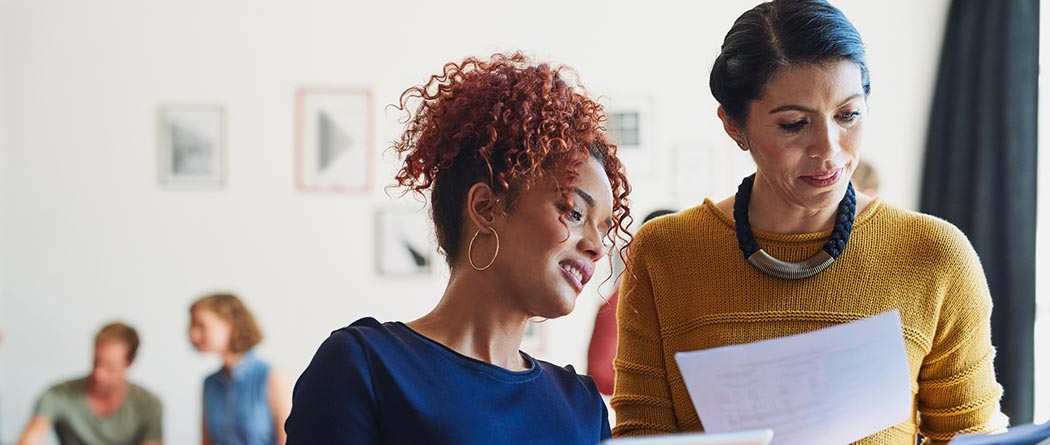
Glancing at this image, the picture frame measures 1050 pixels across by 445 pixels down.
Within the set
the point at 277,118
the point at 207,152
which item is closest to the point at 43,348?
the point at 207,152

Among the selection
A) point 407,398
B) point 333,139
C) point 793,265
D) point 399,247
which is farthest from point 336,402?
point 333,139

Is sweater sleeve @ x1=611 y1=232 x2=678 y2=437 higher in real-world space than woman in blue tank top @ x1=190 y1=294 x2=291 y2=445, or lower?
higher

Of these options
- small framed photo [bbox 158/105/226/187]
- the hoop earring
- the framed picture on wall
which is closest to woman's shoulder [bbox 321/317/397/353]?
the hoop earring

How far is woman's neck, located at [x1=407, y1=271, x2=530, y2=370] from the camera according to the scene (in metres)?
1.42

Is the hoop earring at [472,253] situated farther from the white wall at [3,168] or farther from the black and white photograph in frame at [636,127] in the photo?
the white wall at [3,168]

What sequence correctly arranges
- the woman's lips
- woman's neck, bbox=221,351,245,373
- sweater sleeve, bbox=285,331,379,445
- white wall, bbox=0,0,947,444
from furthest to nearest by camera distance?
white wall, bbox=0,0,947,444, woman's neck, bbox=221,351,245,373, the woman's lips, sweater sleeve, bbox=285,331,379,445

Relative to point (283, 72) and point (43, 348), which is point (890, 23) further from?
point (43, 348)

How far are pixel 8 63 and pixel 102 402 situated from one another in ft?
5.16

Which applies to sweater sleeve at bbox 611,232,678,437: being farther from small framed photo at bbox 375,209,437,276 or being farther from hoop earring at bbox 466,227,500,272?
small framed photo at bbox 375,209,437,276

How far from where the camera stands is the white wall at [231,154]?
4.93 meters

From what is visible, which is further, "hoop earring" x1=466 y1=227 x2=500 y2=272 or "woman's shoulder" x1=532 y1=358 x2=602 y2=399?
"woman's shoulder" x1=532 y1=358 x2=602 y2=399

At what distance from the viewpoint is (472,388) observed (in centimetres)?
136

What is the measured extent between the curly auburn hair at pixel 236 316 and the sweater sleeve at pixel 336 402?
350 centimetres

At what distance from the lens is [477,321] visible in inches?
56.5
